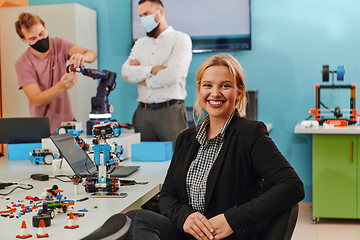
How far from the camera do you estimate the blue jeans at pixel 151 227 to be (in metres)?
1.18

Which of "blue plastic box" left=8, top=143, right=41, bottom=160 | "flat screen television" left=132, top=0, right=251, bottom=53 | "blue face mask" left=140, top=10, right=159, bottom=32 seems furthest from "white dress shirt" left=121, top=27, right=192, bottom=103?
"blue plastic box" left=8, top=143, right=41, bottom=160

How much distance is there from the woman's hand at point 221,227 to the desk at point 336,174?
202 cm

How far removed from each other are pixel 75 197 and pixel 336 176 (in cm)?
244

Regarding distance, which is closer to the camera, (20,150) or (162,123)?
(20,150)

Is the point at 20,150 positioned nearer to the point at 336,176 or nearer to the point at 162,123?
the point at 162,123

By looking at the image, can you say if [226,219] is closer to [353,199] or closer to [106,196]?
[106,196]

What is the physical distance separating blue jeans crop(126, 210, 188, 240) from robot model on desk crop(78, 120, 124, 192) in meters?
0.27

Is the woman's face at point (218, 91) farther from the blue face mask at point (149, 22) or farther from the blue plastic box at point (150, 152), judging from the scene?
the blue face mask at point (149, 22)

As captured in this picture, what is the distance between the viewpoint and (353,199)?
315 centimetres

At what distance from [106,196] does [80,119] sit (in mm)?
2475

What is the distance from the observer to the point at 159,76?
303 centimetres

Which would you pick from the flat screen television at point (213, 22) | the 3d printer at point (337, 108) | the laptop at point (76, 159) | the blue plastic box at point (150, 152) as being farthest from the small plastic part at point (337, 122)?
the laptop at point (76, 159)

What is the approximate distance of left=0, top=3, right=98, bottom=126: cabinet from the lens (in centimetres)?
375

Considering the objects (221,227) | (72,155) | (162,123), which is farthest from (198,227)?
(162,123)
